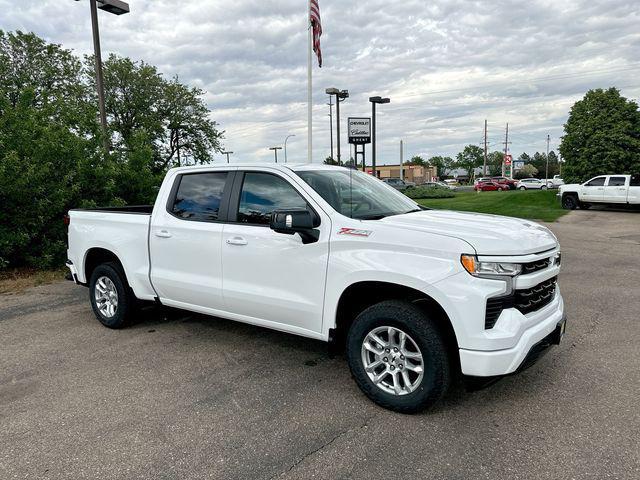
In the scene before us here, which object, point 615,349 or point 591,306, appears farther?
point 591,306

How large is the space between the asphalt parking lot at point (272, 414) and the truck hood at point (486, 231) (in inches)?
47.1

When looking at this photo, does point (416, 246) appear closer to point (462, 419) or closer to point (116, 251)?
point (462, 419)

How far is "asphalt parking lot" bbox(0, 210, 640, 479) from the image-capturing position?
287 centimetres

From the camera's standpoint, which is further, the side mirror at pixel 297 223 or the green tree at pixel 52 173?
the green tree at pixel 52 173

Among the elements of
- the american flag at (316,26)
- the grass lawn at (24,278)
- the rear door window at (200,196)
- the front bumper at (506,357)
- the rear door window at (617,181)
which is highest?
the american flag at (316,26)

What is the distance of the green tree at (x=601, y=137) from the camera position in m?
23.6

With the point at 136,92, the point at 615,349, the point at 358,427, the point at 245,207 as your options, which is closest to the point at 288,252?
the point at 245,207

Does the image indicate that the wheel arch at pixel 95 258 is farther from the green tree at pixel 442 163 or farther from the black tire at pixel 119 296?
the green tree at pixel 442 163

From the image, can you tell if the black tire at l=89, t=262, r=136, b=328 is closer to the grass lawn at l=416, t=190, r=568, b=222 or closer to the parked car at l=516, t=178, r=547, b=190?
the grass lawn at l=416, t=190, r=568, b=222

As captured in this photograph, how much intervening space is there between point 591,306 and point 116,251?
5.83 m

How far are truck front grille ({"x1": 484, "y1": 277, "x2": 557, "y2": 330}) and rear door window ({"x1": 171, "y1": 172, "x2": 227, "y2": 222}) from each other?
2.57 metres

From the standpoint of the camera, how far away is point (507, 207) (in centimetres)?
2339

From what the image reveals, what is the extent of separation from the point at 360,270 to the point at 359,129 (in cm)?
1164

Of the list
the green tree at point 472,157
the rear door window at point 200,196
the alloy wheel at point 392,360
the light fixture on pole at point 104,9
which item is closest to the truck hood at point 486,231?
the alloy wheel at point 392,360
